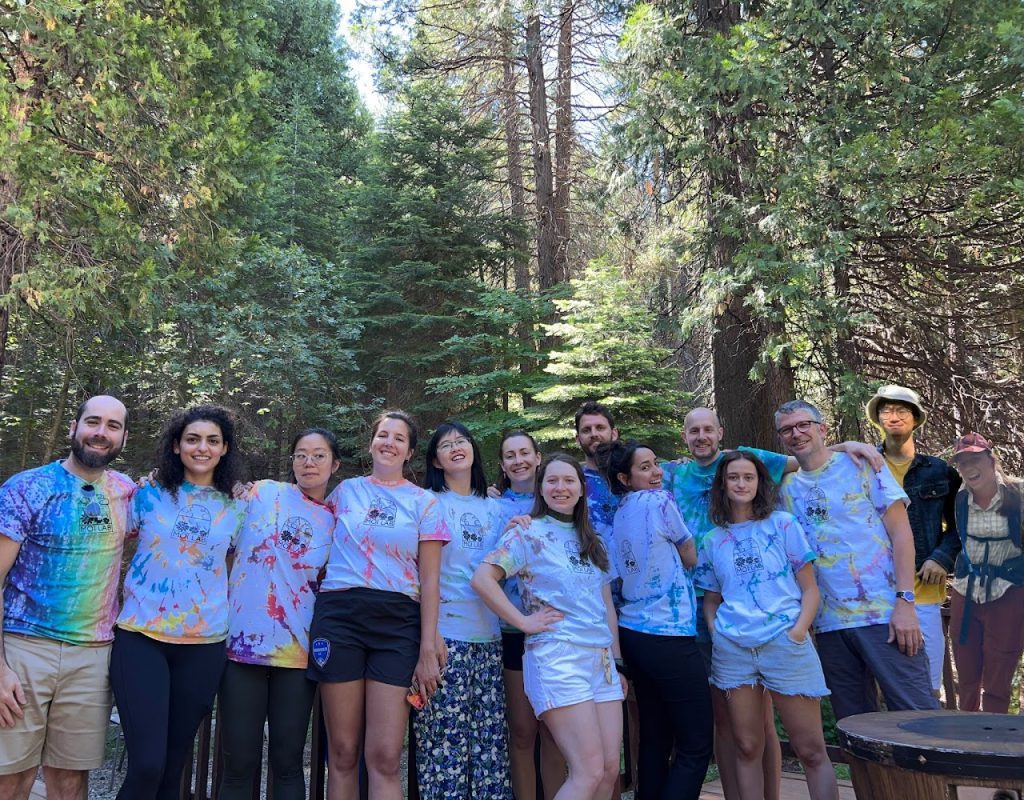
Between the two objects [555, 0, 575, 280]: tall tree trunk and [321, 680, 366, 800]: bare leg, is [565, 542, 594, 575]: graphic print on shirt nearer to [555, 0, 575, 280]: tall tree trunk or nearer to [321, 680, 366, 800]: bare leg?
[321, 680, 366, 800]: bare leg

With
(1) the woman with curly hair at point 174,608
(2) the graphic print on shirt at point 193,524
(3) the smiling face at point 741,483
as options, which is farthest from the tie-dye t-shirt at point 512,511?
(2) the graphic print on shirt at point 193,524

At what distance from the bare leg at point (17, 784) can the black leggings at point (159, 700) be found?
14.4 inches

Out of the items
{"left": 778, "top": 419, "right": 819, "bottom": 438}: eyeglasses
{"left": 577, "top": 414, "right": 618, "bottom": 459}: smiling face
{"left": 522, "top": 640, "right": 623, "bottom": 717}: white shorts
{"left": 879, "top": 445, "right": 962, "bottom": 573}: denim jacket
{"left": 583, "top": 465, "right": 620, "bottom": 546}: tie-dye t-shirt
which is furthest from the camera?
{"left": 577, "top": 414, "right": 618, "bottom": 459}: smiling face

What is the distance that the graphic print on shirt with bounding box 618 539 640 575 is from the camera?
353 centimetres

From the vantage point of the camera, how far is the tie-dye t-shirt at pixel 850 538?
3.51m

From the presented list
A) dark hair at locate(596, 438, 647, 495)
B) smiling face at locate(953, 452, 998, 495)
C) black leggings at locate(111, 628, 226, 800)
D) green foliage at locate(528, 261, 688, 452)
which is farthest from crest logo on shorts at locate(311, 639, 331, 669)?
green foliage at locate(528, 261, 688, 452)

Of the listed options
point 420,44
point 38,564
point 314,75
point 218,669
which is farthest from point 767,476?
point 314,75

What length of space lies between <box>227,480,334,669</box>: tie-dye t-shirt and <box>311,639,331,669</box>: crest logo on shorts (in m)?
0.09

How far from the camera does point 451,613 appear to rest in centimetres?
340

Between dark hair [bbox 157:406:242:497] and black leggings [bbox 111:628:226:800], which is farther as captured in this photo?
dark hair [bbox 157:406:242:497]

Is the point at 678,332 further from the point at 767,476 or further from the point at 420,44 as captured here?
the point at 420,44

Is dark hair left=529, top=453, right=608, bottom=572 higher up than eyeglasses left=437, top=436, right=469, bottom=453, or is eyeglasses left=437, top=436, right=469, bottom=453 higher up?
eyeglasses left=437, top=436, right=469, bottom=453

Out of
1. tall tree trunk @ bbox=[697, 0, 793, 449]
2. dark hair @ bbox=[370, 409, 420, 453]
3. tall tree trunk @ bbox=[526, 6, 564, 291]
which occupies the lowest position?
dark hair @ bbox=[370, 409, 420, 453]

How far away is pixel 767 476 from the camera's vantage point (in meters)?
3.67
